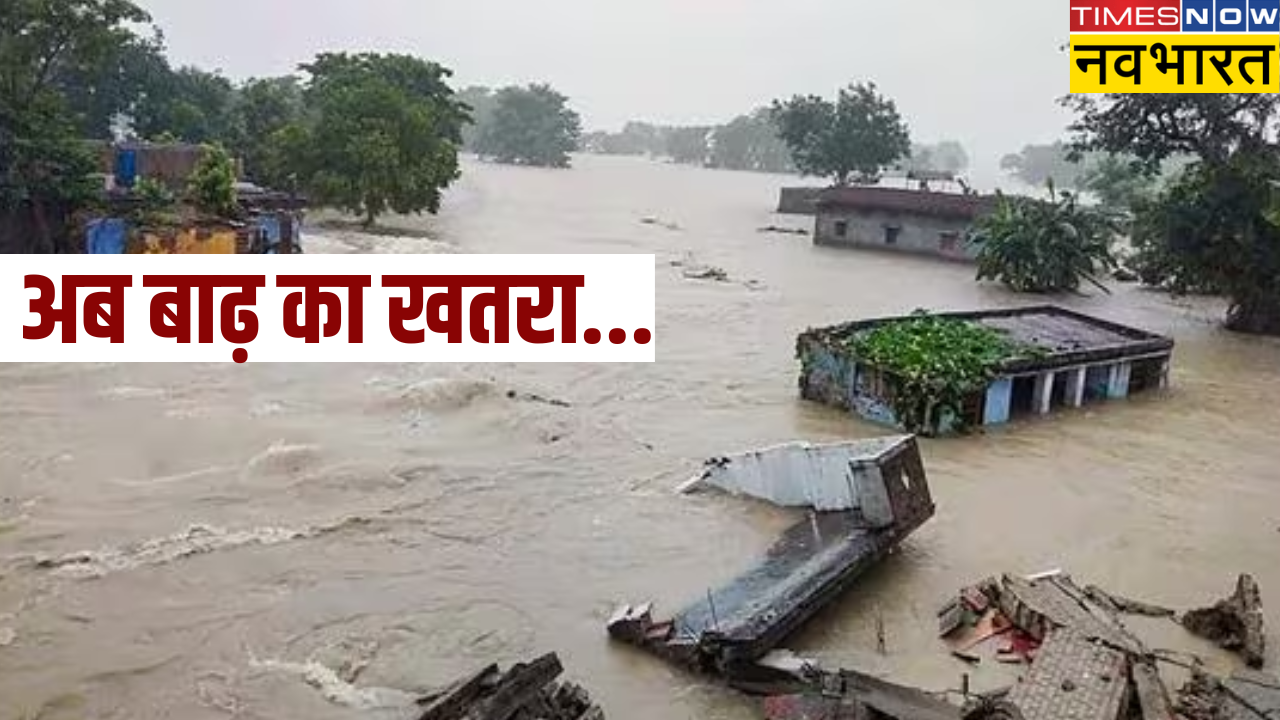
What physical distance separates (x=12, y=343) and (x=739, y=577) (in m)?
14.1

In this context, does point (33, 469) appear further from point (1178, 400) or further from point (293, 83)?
point (293, 83)

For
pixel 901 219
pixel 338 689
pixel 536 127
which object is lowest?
pixel 338 689

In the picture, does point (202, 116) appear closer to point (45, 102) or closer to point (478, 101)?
point (45, 102)

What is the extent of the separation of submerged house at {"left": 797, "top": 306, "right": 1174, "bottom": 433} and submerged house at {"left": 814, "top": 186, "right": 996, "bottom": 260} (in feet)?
63.8

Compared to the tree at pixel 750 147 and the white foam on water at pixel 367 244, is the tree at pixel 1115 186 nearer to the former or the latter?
the white foam on water at pixel 367 244

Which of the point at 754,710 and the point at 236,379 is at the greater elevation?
the point at 236,379

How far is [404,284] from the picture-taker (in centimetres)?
2408

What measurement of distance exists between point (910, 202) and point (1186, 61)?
19.1m

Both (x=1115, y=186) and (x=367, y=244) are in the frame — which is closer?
(x=367, y=244)

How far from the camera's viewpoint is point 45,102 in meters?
27.3

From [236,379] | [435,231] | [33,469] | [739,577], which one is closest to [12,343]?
[236,379]

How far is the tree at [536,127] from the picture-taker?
349 feet

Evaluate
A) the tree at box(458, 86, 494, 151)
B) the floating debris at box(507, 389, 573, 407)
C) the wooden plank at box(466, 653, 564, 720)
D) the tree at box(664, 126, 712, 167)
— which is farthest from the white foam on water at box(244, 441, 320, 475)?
the tree at box(664, 126, 712, 167)

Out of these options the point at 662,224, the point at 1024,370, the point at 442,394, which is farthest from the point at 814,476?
the point at 662,224
